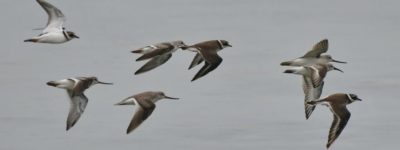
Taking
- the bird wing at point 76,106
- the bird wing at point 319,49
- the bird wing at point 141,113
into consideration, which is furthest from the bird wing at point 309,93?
the bird wing at point 76,106

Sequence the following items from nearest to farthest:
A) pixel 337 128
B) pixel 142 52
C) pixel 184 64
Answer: pixel 337 128 → pixel 142 52 → pixel 184 64

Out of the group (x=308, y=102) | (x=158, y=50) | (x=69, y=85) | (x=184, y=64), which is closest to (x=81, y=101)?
(x=69, y=85)

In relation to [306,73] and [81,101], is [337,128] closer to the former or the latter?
[306,73]

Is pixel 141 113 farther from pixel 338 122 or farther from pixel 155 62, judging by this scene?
pixel 338 122

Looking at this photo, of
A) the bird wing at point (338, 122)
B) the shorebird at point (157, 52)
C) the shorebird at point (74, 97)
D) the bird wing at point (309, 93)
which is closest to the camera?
the bird wing at point (338, 122)

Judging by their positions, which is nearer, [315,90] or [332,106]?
[332,106]

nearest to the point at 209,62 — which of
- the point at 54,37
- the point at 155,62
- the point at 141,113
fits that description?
the point at 141,113

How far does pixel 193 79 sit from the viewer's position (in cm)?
1741

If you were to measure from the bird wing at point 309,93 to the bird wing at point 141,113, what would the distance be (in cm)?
233

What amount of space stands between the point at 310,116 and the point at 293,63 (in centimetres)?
110

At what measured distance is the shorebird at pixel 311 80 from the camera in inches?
725

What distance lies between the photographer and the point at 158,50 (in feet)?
61.1

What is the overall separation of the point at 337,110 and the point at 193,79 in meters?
1.92

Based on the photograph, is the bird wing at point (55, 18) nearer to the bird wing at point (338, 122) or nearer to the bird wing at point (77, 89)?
the bird wing at point (77, 89)
